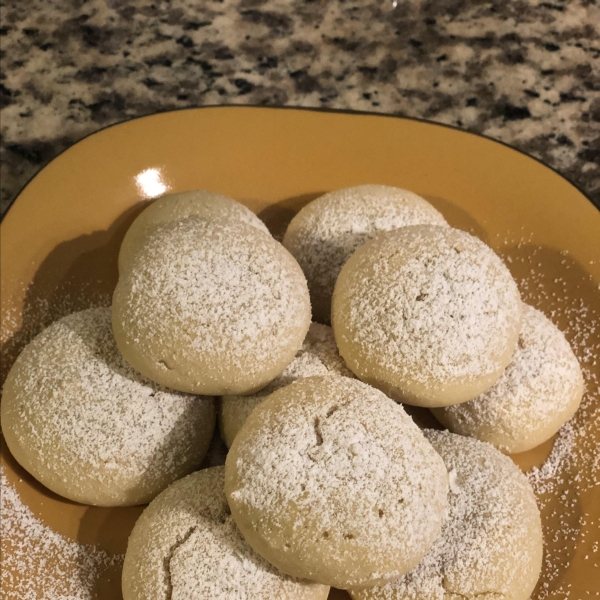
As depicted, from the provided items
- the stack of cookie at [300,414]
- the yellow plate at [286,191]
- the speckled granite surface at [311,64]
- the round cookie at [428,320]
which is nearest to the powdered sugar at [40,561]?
the stack of cookie at [300,414]

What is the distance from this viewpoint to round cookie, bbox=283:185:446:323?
1101 millimetres

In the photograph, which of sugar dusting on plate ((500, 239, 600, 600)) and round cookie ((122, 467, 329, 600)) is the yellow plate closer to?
sugar dusting on plate ((500, 239, 600, 600))

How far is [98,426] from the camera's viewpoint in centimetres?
94

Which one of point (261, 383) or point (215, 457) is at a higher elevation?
point (261, 383)

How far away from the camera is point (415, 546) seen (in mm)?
767

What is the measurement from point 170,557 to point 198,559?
0.16 feet

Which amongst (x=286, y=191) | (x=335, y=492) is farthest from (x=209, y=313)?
(x=286, y=191)

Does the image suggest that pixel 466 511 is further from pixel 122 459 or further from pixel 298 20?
pixel 298 20

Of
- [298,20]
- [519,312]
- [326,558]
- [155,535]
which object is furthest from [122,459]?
[298,20]

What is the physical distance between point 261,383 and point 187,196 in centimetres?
44

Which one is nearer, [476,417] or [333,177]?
[476,417]

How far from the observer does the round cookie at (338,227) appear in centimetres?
110

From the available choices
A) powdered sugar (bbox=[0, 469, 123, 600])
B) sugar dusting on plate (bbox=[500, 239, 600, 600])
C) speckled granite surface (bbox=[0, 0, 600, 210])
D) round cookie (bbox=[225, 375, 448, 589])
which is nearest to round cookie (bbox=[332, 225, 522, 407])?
round cookie (bbox=[225, 375, 448, 589])

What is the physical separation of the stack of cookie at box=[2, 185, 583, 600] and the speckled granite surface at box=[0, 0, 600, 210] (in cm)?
67
